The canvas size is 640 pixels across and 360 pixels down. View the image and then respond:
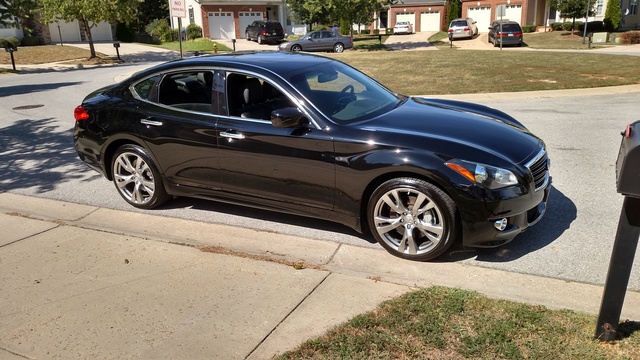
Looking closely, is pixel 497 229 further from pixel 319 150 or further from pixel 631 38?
pixel 631 38

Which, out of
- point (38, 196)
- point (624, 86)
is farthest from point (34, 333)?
point (624, 86)

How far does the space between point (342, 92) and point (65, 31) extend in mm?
42924

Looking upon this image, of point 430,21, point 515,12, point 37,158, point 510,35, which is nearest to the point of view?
point 37,158

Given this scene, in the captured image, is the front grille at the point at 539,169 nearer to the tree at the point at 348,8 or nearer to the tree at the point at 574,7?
the tree at the point at 348,8

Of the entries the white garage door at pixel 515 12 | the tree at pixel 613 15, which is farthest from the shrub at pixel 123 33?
the tree at pixel 613 15

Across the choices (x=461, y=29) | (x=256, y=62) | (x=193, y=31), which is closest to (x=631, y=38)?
(x=461, y=29)

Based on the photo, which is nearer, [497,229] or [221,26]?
[497,229]

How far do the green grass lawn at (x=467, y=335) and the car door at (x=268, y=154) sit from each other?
1.44 meters

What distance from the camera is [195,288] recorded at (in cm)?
404

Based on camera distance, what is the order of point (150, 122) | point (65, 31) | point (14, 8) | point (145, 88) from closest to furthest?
point (150, 122) < point (145, 88) < point (14, 8) < point (65, 31)

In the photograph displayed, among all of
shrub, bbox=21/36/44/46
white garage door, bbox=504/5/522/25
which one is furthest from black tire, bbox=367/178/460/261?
white garage door, bbox=504/5/522/25

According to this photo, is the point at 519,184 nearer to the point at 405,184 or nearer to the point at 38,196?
the point at 405,184

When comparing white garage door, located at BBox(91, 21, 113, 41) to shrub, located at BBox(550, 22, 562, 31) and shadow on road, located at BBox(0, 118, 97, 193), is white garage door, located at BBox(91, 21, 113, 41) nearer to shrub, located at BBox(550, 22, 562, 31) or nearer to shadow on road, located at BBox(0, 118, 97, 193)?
shrub, located at BBox(550, 22, 562, 31)

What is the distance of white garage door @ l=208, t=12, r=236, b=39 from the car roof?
4424cm
